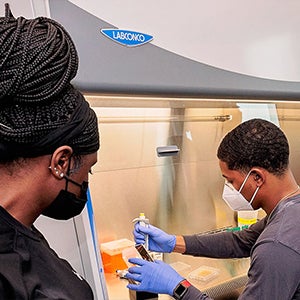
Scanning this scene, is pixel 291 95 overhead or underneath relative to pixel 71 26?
underneath

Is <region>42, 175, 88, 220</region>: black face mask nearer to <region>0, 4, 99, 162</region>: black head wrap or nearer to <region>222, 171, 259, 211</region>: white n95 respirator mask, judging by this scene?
<region>0, 4, 99, 162</region>: black head wrap

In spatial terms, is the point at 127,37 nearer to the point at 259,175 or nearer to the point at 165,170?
the point at 259,175

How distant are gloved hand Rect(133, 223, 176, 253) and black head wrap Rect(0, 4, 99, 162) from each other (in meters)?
0.59

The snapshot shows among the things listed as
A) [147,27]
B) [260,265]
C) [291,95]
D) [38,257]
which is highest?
[147,27]

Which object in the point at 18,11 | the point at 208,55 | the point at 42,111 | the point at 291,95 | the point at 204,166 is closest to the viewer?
A: the point at 42,111

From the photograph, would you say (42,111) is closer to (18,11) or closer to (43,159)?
(43,159)

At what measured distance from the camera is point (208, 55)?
1033 millimetres

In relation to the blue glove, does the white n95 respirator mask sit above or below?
above

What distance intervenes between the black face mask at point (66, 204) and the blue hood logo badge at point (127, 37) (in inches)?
14.6

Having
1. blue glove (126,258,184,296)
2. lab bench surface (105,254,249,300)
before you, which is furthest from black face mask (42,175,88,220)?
lab bench surface (105,254,249,300)

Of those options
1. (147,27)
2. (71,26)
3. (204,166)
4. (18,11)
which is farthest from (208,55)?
(204,166)

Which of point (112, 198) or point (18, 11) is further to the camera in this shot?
point (112, 198)

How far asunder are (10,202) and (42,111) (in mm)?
153

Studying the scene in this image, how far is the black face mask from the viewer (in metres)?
0.65
